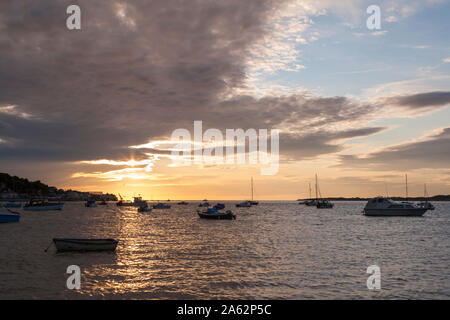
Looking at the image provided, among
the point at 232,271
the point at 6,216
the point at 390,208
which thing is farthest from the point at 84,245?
the point at 390,208

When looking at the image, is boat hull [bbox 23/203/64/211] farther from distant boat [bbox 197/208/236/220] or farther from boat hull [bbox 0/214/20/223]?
distant boat [bbox 197/208/236/220]

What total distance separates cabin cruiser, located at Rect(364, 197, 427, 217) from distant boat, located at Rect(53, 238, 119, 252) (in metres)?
81.3

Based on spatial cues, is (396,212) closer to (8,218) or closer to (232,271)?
(232,271)

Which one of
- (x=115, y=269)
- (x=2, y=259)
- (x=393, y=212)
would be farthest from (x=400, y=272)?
(x=393, y=212)

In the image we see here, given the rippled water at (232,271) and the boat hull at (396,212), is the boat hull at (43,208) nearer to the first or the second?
the rippled water at (232,271)

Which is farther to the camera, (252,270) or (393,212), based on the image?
(393,212)

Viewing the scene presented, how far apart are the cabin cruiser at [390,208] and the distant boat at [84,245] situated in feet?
267

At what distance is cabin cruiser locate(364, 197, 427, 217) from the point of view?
96750 millimetres

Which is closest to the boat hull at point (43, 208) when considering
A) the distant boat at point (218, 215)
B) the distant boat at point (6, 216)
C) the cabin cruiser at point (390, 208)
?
the distant boat at point (6, 216)

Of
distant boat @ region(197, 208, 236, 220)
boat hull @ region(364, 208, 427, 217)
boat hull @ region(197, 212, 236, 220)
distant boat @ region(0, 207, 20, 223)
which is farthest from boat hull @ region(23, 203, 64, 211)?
boat hull @ region(364, 208, 427, 217)

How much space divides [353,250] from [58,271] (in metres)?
30.9
